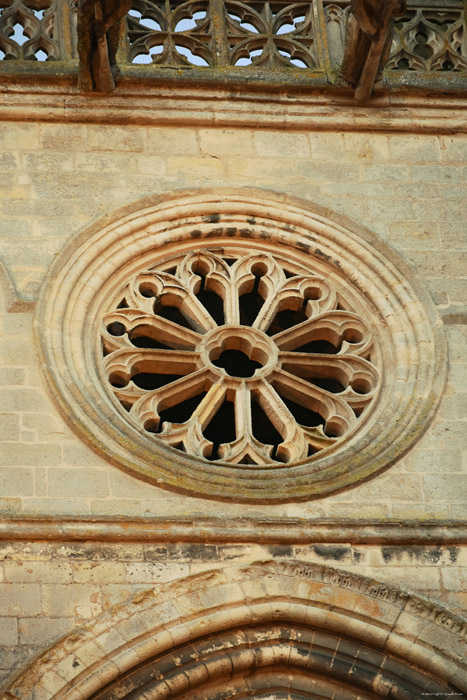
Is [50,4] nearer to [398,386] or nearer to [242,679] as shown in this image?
[398,386]

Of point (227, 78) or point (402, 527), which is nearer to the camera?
point (402, 527)

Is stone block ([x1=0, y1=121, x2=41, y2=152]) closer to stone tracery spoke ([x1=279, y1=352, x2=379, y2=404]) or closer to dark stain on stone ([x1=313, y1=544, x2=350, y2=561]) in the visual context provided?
stone tracery spoke ([x1=279, y1=352, x2=379, y2=404])

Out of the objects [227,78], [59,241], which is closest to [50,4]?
[227,78]

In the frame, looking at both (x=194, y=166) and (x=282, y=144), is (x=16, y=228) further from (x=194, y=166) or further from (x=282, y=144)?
(x=282, y=144)

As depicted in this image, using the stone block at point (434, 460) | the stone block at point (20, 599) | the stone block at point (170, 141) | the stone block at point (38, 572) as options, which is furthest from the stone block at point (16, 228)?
the stone block at point (434, 460)

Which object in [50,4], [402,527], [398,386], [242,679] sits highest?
[50,4]

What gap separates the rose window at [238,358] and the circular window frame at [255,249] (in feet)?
0.40

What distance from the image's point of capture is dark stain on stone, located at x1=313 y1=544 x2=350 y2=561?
11.4 meters

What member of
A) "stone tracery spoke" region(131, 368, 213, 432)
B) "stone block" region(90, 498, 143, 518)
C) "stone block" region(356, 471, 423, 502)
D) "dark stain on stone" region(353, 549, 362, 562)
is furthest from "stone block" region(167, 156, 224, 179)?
"dark stain on stone" region(353, 549, 362, 562)

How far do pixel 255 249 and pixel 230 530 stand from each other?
2601 mm

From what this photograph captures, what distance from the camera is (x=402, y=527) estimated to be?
1159 centimetres

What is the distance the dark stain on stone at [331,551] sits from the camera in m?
11.4

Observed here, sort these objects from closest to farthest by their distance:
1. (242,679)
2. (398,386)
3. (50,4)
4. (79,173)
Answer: (242,679) < (398,386) < (79,173) < (50,4)

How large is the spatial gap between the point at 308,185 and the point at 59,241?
181 cm
